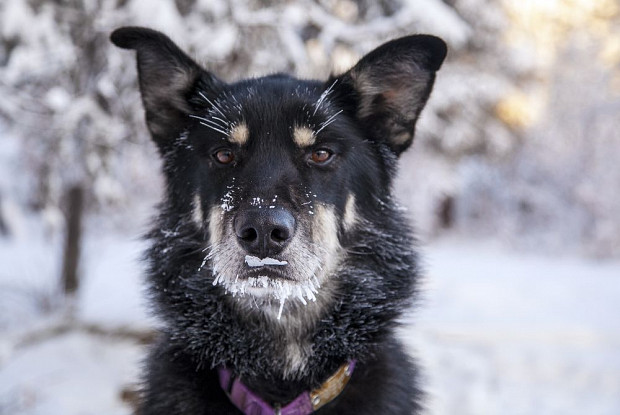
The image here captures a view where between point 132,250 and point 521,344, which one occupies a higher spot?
point 132,250

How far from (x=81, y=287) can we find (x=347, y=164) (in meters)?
5.55

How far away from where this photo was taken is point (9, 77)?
4418mm

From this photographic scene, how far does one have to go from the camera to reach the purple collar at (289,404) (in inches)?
90.1

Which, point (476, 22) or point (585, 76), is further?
point (585, 76)

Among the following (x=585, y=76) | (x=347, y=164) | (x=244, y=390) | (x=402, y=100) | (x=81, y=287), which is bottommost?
(x=81, y=287)

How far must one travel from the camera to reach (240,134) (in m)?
2.47

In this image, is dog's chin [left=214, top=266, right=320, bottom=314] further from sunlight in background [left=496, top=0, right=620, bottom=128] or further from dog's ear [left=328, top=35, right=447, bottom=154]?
sunlight in background [left=496, top=0, right=620, bottom=128]

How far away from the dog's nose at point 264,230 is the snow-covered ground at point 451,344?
35.1 inches

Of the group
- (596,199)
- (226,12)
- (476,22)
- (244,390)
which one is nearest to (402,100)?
(244,390)

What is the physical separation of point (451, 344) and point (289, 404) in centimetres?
516

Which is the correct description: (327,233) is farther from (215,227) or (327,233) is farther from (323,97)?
(323,97)

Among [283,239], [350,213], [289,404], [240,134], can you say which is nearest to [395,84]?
[350,213]

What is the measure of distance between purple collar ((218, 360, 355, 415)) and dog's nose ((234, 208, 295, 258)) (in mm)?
628

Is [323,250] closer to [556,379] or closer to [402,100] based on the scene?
[402,100]
